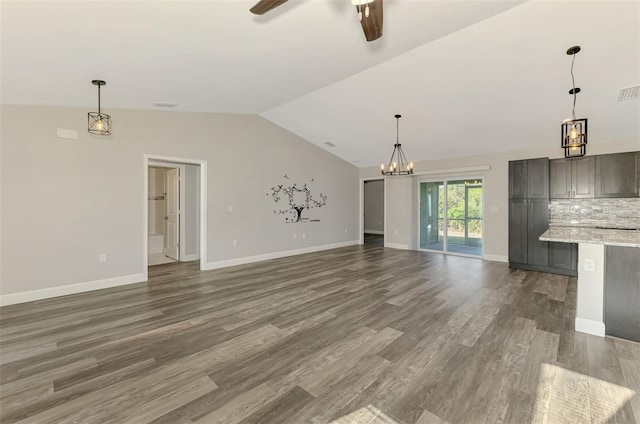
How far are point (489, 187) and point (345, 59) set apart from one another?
16.1ft

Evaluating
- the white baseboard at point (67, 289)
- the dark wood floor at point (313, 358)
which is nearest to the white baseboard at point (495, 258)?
the dark wood floor at point (313, 358)

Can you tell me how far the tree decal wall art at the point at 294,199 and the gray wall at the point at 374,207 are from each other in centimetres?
485

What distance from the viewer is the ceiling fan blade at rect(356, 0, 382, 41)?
1785mm

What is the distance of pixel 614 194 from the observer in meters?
4.92

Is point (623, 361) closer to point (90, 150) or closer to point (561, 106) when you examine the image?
point (561, 106)

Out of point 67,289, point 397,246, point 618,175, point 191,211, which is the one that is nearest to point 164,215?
point 191,211

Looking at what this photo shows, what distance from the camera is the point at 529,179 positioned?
5699 millimetres

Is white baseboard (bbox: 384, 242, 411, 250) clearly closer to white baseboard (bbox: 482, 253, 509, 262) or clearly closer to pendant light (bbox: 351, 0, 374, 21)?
white baseboard (bbox: 482, 253, 509, 262)

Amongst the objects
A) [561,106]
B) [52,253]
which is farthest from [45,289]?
[561,106]

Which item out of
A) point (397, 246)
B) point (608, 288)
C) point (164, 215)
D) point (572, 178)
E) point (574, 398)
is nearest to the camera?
point (574, 398)

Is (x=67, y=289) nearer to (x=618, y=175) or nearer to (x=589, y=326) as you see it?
(x=589, y=326)

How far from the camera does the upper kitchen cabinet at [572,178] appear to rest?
16.9 ft

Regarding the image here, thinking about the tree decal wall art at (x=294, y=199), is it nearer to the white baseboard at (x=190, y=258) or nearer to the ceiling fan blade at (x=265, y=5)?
the white baseboard at (x=190, y=258)

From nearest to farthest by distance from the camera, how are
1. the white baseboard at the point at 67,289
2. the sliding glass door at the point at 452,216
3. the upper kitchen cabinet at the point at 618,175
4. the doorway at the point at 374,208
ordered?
1. the white baseboard at the point at 67,289
2. the upper kitchen cabinet at the point at 618,175
3. the sliding glass door at the point at 452,216
4. the doorway at the point at 374,208
